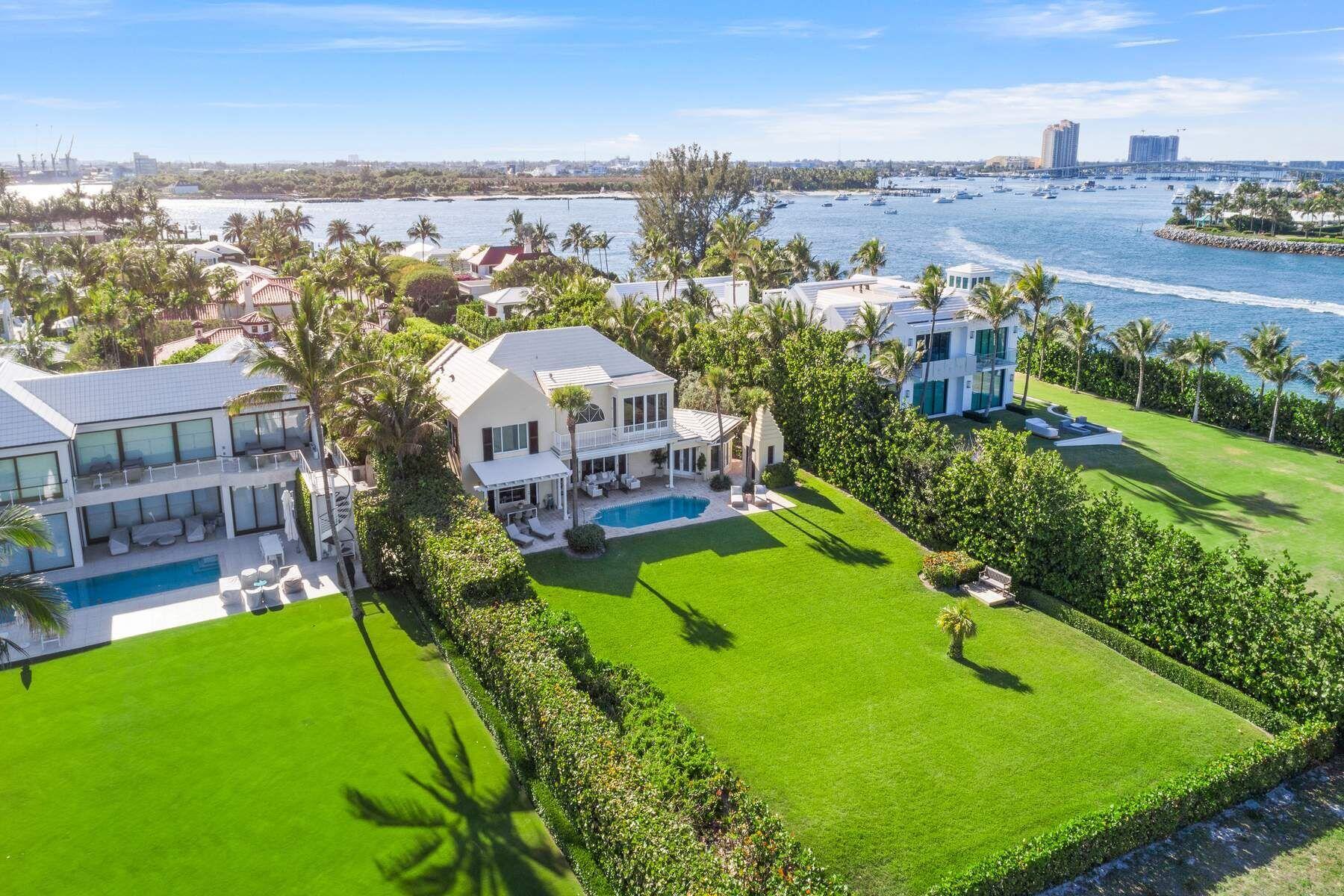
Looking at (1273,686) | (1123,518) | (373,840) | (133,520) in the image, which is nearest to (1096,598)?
(1123,518)

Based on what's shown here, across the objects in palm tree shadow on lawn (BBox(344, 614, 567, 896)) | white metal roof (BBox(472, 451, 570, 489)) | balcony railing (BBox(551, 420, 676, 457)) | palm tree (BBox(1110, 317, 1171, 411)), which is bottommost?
palm tree shadow on lawn (BBox(344, 614, 567, 896))

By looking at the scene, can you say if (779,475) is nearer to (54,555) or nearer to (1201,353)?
(54,555)

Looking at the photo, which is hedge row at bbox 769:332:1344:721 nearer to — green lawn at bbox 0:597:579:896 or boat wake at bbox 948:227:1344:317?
green lawn at bbox 0:597:579:896

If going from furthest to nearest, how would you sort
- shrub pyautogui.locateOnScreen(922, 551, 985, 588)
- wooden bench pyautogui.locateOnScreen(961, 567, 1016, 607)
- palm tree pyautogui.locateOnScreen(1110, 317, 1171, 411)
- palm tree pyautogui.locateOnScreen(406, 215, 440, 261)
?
palm tree pyautogui.locateOnScreen(406, 215, 440, 261) → palm tree pyautogui.locateOnScreen(1110, 317, 1171, 411) → shrub pyautogui.locateOnScreen(922, 551, 985, 588) → wooden bench pyautogui.locateOnScreen(961, 567, 1016, 607)

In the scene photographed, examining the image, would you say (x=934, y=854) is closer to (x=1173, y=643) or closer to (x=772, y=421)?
(x=1173, y=643)

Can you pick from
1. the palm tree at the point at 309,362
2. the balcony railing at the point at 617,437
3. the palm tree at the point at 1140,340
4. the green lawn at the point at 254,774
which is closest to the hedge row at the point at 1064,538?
the balcony railing at the point at 617,437

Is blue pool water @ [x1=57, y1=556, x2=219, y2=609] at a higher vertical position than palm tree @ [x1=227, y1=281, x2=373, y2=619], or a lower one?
lower

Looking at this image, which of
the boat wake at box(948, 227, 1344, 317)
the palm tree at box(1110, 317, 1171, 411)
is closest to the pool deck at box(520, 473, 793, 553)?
the palm tree at box(1110, 317, 1171, 411)

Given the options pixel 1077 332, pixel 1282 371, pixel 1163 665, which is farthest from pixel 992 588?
pixel 1077 332
